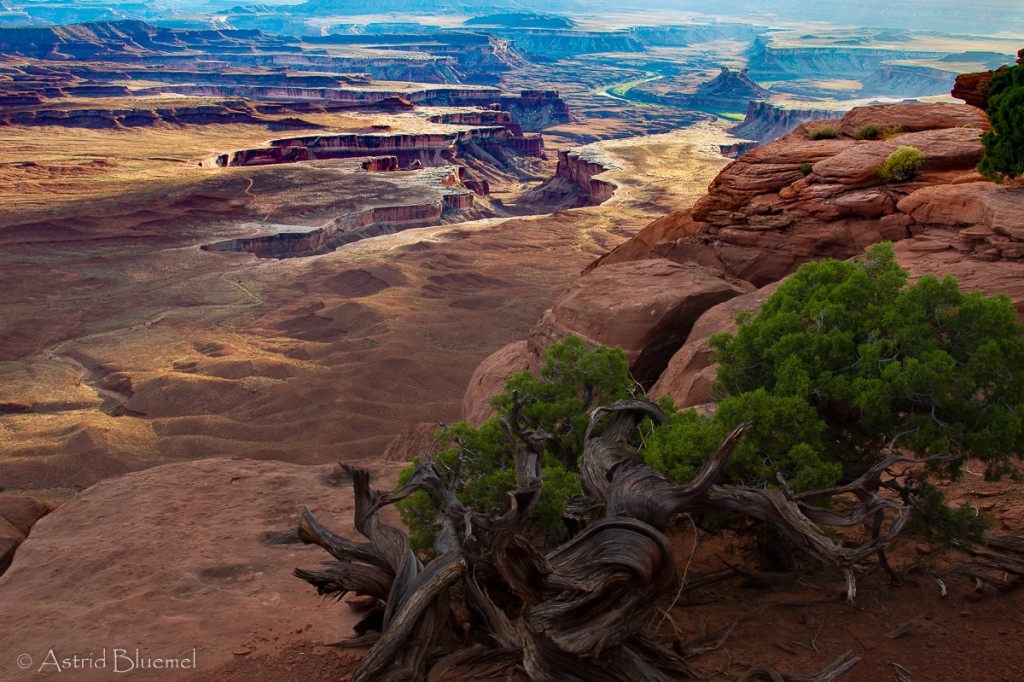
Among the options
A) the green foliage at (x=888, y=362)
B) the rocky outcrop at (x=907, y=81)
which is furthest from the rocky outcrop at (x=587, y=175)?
the rocky outcrop at (x=907, y=81)

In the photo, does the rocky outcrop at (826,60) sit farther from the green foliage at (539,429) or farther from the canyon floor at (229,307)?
the green foliage at (539,429)

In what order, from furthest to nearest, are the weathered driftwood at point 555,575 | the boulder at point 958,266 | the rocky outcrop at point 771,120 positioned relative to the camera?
the rocky outcrop at point 771,120
the boulder at point 958,266
the weathered driftwood at point 555,575

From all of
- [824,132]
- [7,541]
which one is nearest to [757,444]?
[7,541]

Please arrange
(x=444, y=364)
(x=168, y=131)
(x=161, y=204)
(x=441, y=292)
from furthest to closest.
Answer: (x=168, y=131)
(x=161, y=204)
(x=441, y=292)
(x=444, y=364)

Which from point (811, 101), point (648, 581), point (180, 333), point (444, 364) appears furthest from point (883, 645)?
point (811, 101)

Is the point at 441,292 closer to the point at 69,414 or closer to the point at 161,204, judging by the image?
the point at 69,414

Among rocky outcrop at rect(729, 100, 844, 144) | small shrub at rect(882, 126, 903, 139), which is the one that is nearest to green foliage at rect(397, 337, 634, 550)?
small shrub at rect(882, 126, 903, 139)
